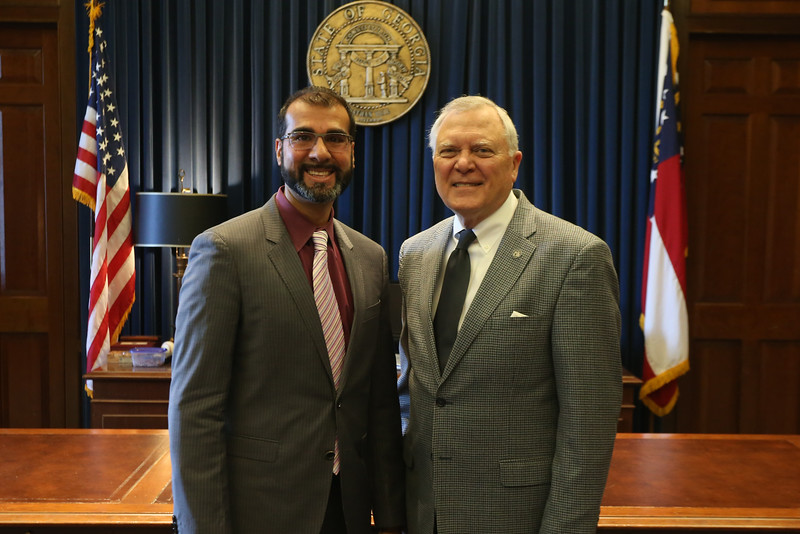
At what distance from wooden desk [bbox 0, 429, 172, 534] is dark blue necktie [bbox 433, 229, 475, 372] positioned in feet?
2.59

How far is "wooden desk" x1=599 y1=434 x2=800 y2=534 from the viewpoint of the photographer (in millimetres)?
1784

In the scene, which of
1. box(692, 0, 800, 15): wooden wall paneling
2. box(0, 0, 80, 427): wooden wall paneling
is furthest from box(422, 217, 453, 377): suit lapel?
box(0, 0, 80, 427): wooden wall paneling

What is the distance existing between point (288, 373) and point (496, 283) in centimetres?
50

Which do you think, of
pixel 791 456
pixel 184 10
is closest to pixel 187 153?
pixel 184 10

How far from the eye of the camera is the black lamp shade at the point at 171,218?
147 inches

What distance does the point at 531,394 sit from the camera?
1.60 meters

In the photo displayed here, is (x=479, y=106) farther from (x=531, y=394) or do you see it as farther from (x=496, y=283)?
(x=531, y=394)

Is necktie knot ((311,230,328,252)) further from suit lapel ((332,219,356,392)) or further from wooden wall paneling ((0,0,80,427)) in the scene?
wooden wall paneling ((0,0,80,427))

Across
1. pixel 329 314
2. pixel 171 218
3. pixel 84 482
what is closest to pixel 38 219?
pixel 171 218

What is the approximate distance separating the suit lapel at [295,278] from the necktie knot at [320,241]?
68mm

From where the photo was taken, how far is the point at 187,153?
13.8ft

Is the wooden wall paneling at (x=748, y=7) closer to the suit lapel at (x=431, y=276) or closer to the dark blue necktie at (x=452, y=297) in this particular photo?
the suit lapel at (x=431, y=276)

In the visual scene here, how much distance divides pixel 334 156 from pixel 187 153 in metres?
2.71

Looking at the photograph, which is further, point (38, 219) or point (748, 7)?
point (38, 219)
